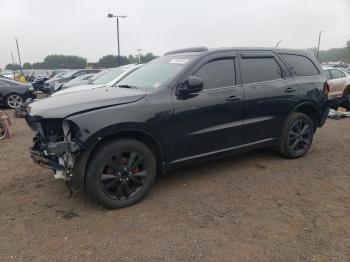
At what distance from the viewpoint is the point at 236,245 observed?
3.04m

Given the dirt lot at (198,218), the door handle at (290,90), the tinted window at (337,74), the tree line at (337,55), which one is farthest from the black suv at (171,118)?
the tree line at (337,55)

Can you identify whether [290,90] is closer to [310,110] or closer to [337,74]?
[310,110]

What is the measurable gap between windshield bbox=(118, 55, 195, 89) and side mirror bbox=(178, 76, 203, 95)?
0.23m

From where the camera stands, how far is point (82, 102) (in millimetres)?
3652

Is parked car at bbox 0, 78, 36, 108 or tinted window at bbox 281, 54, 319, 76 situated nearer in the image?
tinted window at bbox 281, 54, 319, 76

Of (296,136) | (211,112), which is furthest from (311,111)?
(211,112)

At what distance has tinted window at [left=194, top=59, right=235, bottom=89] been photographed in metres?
4.29

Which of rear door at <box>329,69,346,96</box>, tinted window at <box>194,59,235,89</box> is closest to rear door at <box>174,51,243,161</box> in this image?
tinted window at <box>194,59,235,89</box>

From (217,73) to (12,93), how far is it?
441 inches

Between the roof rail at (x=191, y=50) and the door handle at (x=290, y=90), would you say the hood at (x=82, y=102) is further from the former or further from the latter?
the door handle at (x=290, y=90)

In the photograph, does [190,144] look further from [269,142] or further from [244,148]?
[269,142]

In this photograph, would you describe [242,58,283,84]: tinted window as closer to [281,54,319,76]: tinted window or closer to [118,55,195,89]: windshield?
[281,54,319,76]: tinted window

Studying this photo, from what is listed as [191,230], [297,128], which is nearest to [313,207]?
Answer: [191,230]

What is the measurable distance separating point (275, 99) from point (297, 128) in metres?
0.80
